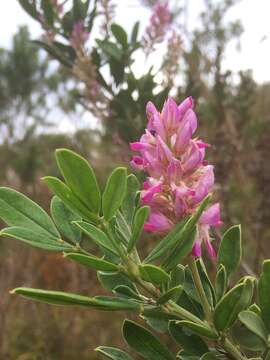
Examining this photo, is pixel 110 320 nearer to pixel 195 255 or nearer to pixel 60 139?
pixel 195 255

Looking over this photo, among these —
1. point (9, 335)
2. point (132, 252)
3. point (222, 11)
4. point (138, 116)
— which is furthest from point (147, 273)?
point (222, 11)

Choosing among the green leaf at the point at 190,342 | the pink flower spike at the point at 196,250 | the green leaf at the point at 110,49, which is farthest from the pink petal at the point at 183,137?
the green leaf at the point at 110,49

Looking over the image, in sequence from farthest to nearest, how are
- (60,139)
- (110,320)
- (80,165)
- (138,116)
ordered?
(60,139), (110,320), (138,116), (80,165)

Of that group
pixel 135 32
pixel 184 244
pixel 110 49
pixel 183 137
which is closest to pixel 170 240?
pixel 184 244

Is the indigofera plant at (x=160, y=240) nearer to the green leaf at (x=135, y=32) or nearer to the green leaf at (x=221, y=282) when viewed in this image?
the green leaf at (x=221, y=282)

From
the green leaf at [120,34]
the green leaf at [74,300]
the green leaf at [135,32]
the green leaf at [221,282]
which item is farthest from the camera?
the green leaf at [135,32]

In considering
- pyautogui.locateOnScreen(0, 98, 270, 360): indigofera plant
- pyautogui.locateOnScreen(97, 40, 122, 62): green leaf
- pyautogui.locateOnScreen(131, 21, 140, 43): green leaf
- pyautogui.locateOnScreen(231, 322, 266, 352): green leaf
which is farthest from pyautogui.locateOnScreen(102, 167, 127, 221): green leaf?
pyautogui.locateOnScreen(131, 21, 140, 43): green leaf
